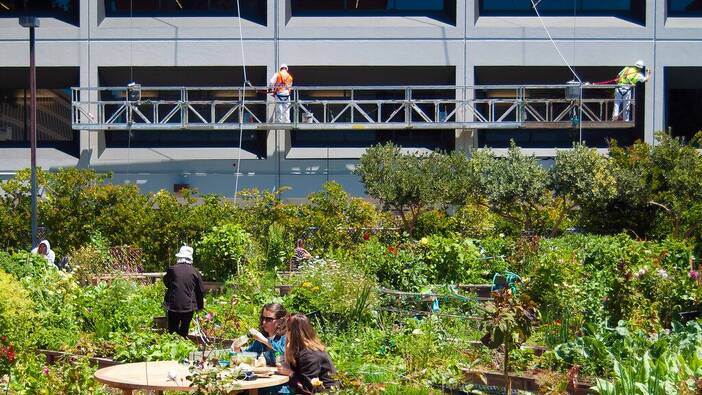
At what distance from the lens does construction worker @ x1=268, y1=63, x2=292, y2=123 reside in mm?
27625

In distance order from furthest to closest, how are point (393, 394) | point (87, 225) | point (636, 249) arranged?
point (87, 225) < point (636, 249) < point (393, 394)

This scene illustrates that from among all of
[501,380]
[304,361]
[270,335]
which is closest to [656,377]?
[501,380]

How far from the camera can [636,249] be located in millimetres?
15258

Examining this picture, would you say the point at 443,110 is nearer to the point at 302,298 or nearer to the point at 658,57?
the point at 658,57

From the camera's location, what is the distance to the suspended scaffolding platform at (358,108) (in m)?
27.9

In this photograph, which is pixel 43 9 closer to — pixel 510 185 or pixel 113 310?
pixel 510 185

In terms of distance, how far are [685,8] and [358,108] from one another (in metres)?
10.5

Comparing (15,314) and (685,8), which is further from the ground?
(685,8)

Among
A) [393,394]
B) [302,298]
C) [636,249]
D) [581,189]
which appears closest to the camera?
[393,394]

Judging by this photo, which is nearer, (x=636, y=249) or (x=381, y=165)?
(x=636, y=249)

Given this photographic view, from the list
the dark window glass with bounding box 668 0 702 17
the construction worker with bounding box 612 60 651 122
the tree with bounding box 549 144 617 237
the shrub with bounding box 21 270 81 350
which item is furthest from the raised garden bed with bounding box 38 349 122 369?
the dark window glass with bounding box 668 0 702 17

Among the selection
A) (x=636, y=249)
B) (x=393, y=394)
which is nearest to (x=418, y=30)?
(x=636, y=249)

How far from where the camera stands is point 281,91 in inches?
1095

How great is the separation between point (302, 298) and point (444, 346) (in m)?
2.85
